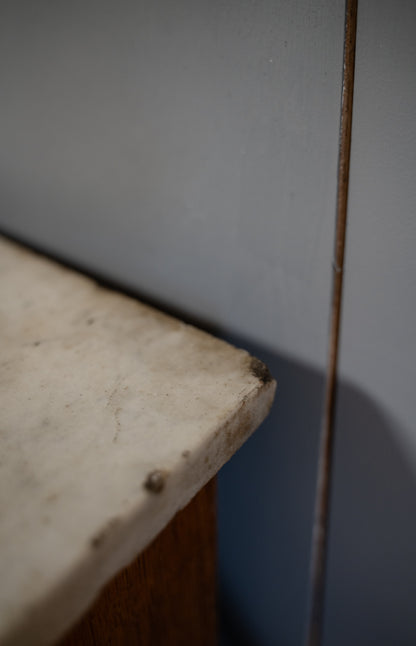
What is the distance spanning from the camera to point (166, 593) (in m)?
0.81

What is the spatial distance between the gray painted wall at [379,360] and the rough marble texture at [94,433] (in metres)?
0.19

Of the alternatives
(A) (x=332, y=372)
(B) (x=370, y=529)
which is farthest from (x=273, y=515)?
(A) (x=332, y=372)

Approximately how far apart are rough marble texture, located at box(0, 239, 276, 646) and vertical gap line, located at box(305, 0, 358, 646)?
158mm

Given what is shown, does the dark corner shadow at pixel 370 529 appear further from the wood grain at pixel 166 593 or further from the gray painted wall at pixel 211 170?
the wood grain at pixel 166 593

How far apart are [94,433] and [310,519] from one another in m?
0.58

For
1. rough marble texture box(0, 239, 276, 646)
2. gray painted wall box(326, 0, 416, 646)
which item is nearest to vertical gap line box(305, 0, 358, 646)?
gray painted wall box(326, 0, 416, 646)

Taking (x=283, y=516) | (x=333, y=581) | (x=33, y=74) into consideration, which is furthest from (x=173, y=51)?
(x=333, y=581)

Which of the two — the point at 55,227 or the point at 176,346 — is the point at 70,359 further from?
the point at 55,227

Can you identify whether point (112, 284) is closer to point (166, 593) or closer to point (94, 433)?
point (94, 433)

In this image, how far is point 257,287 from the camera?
78 centimetres

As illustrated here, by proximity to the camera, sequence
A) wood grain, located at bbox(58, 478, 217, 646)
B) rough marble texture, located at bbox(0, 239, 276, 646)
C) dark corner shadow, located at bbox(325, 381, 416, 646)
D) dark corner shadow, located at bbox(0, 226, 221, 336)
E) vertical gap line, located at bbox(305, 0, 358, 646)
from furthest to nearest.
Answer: dark corner shadow, located at bbox(0, 226, 221, 336), dark corner shadow, located at bbox(325, 381, 416, 646), wood grain, located at bbox(58, 478, 217, 646), vertical gap line, located at bbox(305, 0, 358, 646), rough marble texture, located at bbox(0, 239, 276, 646)

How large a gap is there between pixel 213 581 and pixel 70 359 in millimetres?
602

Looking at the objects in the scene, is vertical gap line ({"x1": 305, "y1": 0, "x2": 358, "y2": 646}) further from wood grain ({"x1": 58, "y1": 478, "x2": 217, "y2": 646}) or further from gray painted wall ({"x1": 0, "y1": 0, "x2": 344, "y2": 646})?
wood grain ({"x1": 58, "y1": 478, "x2": 217, "y2": 646})

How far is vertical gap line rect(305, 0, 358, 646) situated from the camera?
55cm
